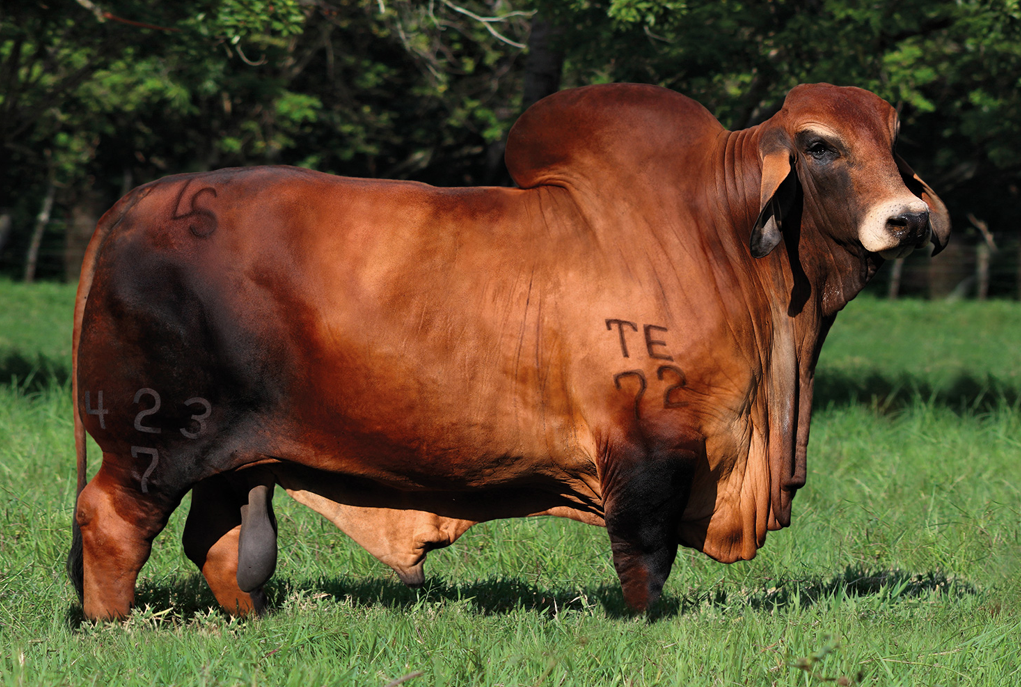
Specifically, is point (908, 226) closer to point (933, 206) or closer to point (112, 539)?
point (933, 206)

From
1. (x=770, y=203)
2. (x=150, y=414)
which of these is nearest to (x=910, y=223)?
(x=770, y=203)

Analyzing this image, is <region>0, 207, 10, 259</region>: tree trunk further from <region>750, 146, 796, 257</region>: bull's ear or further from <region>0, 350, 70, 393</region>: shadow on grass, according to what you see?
<region>750, 146, 796, 257</region>: bull's ear

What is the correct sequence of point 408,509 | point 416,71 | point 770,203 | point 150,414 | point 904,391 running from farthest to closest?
point 416,71
point 904,391
point 408,509
point 150,414
point 770,203

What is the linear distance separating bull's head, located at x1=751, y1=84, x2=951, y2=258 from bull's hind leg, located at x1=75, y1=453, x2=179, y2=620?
1.96m

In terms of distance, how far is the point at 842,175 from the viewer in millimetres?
2992

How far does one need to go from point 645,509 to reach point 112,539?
63.7 inches

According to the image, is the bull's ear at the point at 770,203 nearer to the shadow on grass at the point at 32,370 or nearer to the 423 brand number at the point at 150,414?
the 423 brand number at the point at 150,414

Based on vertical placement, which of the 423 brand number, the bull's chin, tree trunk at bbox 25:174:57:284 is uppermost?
the bull's chin

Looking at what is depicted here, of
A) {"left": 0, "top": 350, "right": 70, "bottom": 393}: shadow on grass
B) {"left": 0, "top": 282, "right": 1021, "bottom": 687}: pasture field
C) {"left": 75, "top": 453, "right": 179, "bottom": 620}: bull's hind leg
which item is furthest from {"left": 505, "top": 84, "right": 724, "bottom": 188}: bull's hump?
{"left": 0, "top": 350, "right": 70, "bottom": 393}: shadow on grass

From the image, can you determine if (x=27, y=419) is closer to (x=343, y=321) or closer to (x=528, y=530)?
(x=528, y=530)

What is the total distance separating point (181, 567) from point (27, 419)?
8.31 ft

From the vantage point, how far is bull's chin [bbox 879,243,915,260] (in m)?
2.91

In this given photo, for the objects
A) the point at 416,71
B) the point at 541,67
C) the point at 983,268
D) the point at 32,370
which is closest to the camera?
the point at 541,67

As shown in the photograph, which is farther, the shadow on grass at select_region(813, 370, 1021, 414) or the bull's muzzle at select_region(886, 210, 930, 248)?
the shadow on grass at select_region(813, 370, 1021, 414)
